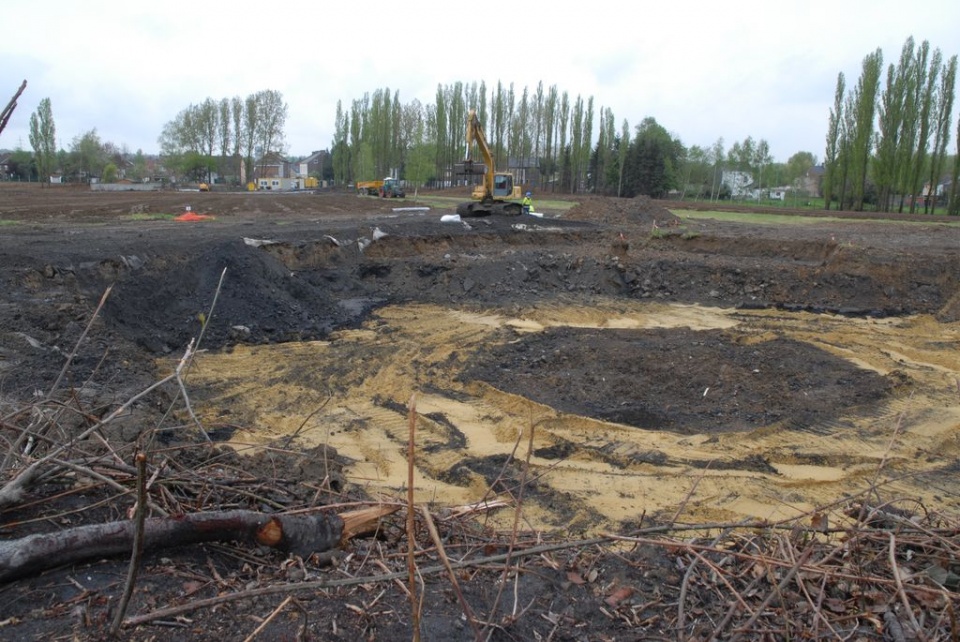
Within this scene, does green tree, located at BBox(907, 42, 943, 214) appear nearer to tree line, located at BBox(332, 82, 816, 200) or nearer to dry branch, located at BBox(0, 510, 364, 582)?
tree line, located at BBox(332, 82, 816, 200)

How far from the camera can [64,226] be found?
2098cm

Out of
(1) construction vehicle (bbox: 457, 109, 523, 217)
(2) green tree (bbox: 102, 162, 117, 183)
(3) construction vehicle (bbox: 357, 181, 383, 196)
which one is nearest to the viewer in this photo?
(1) construction vehicle (bbox: 457, 109, 523, 217)

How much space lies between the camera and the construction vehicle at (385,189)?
2048 inches

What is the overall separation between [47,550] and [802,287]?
670 inches

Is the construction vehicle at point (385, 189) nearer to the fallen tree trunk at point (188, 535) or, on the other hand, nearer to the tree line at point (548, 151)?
the tree line at point (548, 151)

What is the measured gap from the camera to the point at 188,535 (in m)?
2.90

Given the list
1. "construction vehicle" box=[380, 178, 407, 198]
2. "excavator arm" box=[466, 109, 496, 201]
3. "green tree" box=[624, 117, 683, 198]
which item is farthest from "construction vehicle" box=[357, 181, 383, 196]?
"excavator arm" box=[466, 109, 496, 201]

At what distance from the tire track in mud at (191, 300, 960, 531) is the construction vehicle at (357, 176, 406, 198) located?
41872 mm

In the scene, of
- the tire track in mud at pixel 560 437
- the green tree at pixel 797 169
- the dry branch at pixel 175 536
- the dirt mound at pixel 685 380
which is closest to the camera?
the dry branch at pixel 175 536

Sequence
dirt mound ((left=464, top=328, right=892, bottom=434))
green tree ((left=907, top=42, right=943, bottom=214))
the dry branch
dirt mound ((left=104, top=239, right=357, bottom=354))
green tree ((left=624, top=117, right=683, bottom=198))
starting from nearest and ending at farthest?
the dry branch < dirt mound ((left=464, top=328, right=892, bottom=434)) < dirt mound ((left=104, top=239, right=357, bottom=354)) < green tree ((left=907, top=42, right=943, bottom=214)) < green tree ((left=624, top=117, right=683, bottom=198))

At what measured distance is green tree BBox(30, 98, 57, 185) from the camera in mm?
62406

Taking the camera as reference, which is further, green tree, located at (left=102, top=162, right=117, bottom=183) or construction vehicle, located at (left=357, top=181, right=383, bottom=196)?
green tree, located at (left=102, top=162, right=117, bottom=183)

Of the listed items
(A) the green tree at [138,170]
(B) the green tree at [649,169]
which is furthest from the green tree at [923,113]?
(A) the green tree at [138,170]

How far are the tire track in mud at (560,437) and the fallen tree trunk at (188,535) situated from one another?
1261 mm
